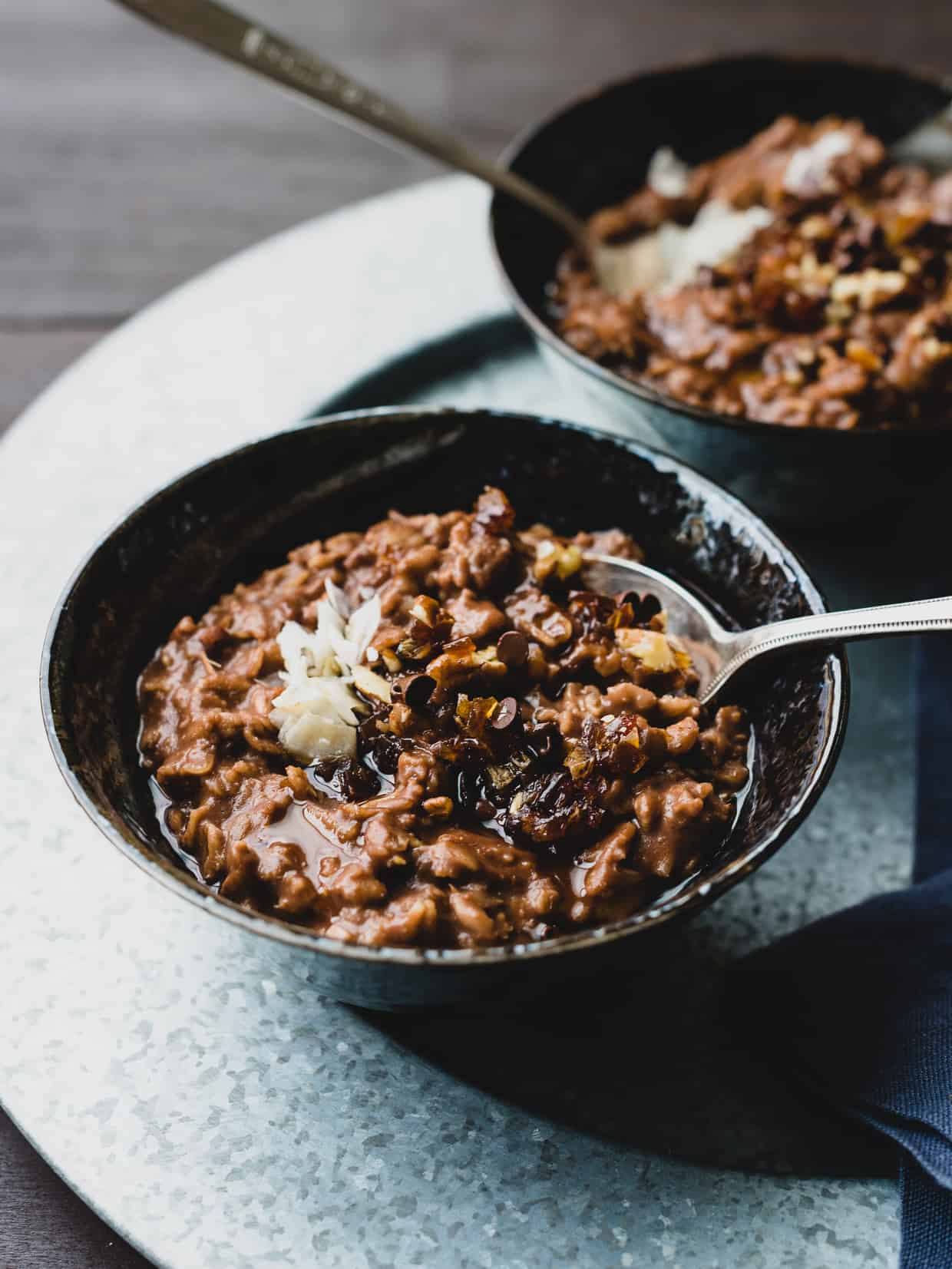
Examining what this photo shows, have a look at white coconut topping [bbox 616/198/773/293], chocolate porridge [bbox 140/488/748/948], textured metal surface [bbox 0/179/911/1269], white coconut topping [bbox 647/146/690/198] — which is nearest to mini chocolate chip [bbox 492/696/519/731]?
chocolate porridge [bbox 140/488/748/948]

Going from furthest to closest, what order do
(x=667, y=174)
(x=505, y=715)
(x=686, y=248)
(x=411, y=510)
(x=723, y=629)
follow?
(x=667, y=174) < (x=686, y=248) < (x=411, y=510) < (x=723, y=629) < (x=505, y=715)

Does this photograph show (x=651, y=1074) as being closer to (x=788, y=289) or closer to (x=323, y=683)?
(x=323, y=683)

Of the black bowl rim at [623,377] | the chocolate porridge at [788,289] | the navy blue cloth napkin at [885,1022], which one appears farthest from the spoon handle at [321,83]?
the navy blue cloth napkin at [885,1022]

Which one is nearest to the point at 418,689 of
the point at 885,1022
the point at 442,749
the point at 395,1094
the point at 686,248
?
the point at 442,749

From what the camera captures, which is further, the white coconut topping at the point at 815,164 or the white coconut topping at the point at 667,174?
the white coconut topping at the point at 667,174

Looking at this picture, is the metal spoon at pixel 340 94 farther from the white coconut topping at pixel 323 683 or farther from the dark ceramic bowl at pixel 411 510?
the white coconut topping at pixel 323 683
